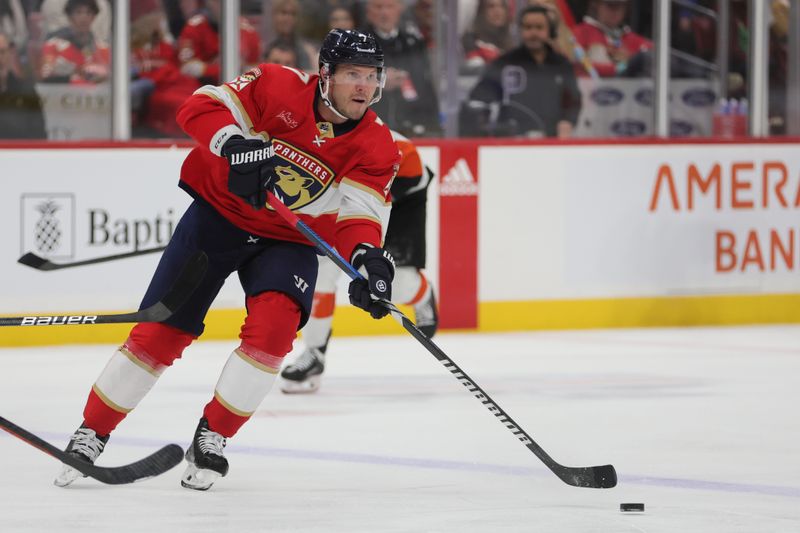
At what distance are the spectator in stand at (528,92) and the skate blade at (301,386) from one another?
6.68 feet

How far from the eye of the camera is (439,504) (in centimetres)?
320

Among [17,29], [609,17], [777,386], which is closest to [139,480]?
[777,386]

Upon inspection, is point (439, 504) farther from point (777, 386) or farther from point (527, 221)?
point (527, 221)

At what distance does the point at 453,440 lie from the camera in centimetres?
401

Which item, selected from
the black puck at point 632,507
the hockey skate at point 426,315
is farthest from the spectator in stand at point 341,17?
the black puck at point 632,507

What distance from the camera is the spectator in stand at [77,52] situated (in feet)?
19.6

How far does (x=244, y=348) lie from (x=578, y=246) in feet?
11.2

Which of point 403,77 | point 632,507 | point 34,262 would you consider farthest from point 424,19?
point 632,507

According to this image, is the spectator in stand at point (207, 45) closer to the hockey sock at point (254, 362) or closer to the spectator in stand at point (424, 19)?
the spectator in stand at point (424, 19)

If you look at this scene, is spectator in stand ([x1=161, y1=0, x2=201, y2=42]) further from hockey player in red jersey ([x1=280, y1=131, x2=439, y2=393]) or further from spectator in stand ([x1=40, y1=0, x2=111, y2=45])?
hockey player in red jersey ([x1=280, y1=131, x2=439, y2=393])

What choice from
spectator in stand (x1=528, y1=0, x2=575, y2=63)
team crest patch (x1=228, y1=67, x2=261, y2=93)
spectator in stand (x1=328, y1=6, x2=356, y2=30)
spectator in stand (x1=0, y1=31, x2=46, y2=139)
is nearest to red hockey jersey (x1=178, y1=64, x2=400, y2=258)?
team crest patch (x1=228, y1=67, x2=261, y2=93)

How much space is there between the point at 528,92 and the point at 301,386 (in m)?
2.39

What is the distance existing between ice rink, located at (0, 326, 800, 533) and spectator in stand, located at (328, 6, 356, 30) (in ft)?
4.38

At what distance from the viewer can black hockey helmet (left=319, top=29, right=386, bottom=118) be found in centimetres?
327
